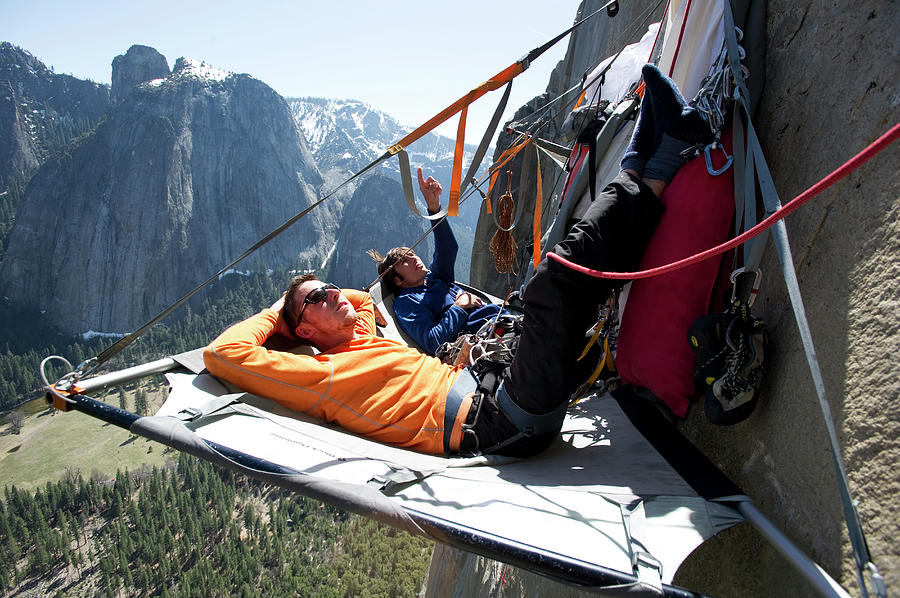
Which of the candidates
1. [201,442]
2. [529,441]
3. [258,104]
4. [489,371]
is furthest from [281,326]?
[258,104]

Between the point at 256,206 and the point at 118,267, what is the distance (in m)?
27.5

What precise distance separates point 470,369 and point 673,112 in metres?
1.70

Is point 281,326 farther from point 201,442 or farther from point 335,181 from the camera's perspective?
point 335,181

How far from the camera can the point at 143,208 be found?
82.0 m

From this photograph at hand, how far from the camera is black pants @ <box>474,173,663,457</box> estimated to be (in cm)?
184

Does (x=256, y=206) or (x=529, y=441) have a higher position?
(x=256, y=206)

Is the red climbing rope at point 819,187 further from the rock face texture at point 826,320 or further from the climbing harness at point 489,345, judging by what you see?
the climbing harness at point 489,345

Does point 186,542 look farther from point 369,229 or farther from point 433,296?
point 369,229

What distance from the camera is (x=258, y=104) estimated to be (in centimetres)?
9906

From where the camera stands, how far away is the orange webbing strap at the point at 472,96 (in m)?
2.98

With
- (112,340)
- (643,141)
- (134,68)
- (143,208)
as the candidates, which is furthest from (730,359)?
(134,68)

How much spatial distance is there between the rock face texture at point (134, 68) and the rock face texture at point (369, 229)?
50.6 m

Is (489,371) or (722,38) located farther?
(489,371)

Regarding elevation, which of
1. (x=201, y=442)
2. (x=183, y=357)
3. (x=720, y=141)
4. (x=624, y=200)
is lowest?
(x=201, y=442)
